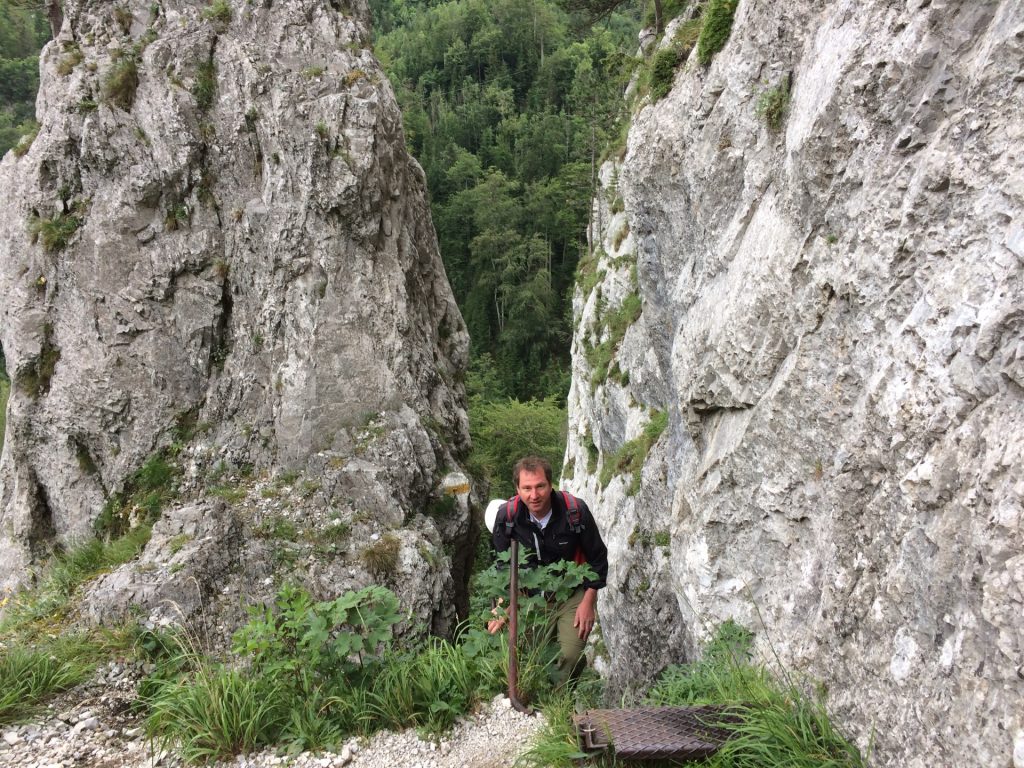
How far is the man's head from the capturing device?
416 centimetres

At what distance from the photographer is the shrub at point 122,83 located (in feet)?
38.5

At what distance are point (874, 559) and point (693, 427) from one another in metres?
2.90

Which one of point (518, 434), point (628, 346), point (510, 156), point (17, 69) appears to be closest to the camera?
point (628, 346)

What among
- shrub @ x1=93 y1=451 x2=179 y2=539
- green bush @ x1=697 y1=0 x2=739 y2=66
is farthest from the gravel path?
shrub @ x1=93 y1=451 x2=179 y2=539

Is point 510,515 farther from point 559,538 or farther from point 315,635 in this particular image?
point 315,635

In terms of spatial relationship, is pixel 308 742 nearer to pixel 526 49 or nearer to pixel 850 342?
pixel 850 342

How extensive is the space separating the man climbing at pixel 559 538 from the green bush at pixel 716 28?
527 centimetres

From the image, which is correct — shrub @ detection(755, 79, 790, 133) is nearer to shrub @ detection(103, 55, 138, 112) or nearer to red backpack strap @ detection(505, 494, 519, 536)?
red backpack strap @ detection(505, 494, 519, 536)

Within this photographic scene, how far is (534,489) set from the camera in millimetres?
4160

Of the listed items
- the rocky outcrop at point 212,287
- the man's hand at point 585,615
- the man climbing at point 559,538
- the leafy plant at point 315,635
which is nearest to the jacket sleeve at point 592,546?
the man climbing at point 559,538

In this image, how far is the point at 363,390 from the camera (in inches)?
→ 458

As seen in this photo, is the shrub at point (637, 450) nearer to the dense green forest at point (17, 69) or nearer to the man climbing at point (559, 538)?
the man climbing at point (559, 538)

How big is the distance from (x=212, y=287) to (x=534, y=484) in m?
10.4

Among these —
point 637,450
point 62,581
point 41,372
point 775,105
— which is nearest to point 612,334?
point 637,450
